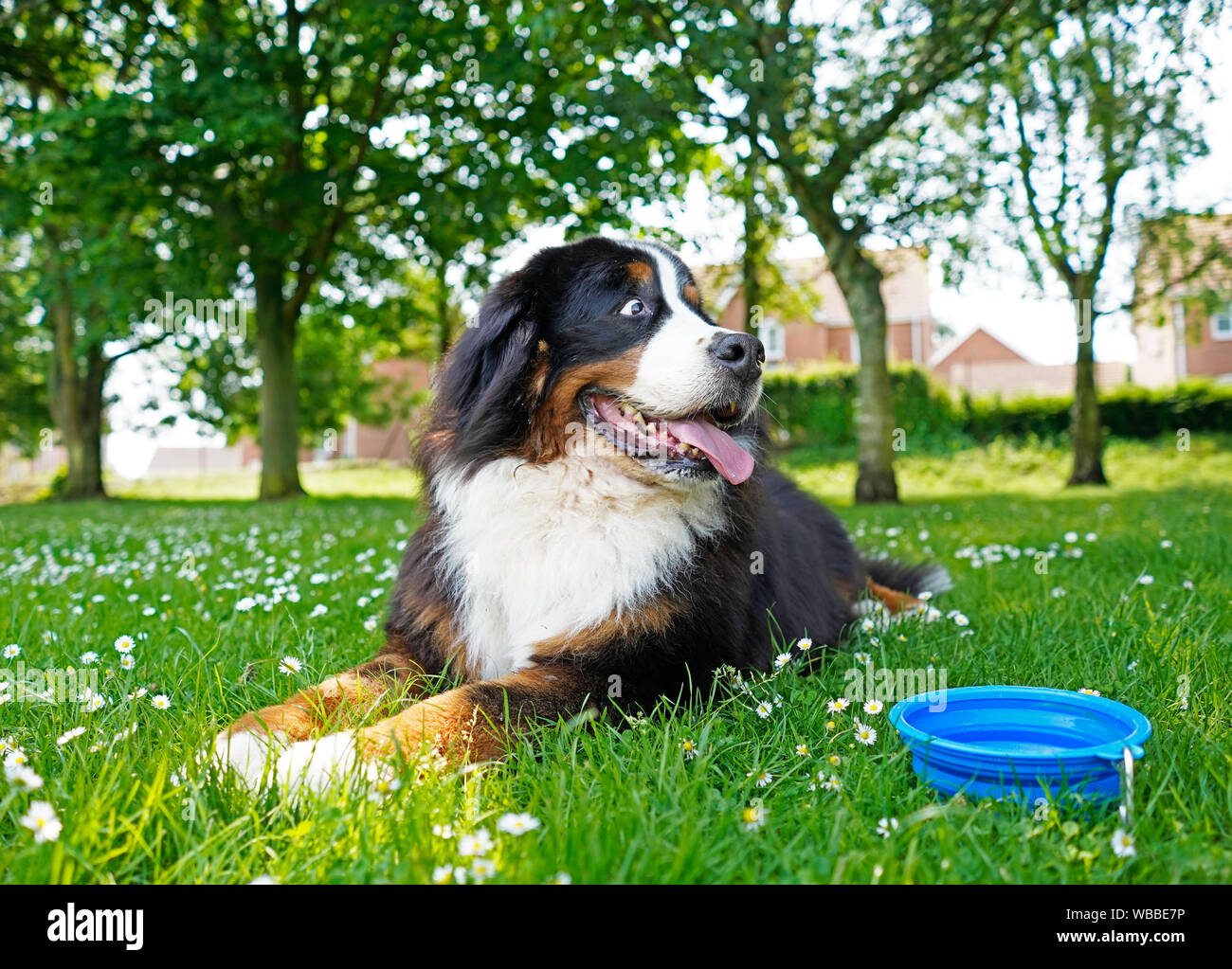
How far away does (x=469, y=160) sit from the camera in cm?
1461

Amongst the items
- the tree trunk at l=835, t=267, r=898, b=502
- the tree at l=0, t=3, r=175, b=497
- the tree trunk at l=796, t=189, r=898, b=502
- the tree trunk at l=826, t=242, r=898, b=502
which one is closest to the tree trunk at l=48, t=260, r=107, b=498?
the tree at l=0, t=3, r=175, b=497

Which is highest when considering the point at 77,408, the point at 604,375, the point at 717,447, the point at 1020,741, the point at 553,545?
the point at 77,408

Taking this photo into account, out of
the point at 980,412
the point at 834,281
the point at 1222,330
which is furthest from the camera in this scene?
the point at 1222,330

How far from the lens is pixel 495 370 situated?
130 inches

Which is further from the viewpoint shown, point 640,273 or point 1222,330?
point 1222,330

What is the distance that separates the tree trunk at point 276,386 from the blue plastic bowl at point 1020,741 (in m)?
17.1

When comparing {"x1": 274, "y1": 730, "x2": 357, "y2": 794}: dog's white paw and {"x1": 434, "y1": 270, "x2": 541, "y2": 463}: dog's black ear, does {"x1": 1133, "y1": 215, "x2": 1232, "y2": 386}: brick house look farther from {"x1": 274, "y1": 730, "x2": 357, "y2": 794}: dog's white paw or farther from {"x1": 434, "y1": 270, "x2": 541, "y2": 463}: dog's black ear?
{"x1": 274, "y1": 730, "x2": 357, "y2": 794}: dog's white paw

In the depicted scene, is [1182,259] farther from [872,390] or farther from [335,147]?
[335,147]

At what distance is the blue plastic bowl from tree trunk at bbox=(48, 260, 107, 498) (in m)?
24.5

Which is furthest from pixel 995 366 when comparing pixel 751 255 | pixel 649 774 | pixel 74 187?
pixel 649 774

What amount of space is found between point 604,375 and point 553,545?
670 millimetres

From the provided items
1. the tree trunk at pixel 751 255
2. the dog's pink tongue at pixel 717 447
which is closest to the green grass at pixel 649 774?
the dog's pink tongue at pixel 717 447
